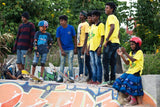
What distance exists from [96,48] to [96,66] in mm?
454

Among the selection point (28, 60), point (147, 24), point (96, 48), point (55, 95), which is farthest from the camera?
point (147, 24)

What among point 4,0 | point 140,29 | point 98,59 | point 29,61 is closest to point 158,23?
point 140,29

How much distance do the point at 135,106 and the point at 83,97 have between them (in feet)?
3.84

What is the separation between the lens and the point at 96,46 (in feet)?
21.6

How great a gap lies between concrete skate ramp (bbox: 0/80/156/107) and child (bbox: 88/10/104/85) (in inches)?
16.8

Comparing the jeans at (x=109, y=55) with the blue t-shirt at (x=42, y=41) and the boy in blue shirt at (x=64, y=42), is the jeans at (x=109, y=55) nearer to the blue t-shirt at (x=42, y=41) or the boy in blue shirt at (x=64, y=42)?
the boy in blue shirt at (x=64, y=42)

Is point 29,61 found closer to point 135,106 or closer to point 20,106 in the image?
point 20,106

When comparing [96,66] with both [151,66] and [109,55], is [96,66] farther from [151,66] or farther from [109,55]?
[151,66]

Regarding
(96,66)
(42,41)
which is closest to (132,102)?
(96,66)

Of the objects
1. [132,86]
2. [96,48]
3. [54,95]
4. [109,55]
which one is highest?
[96,48]

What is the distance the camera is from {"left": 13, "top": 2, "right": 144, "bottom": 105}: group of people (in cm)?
545

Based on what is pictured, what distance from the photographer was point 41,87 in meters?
6.55

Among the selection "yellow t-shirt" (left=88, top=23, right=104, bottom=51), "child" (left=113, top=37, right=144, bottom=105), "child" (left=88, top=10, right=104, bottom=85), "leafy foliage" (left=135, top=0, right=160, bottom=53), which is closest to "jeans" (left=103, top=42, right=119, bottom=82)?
"child" (left=88, top=10, right=104, bottom=85)

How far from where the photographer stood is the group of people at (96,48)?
5449 mm
